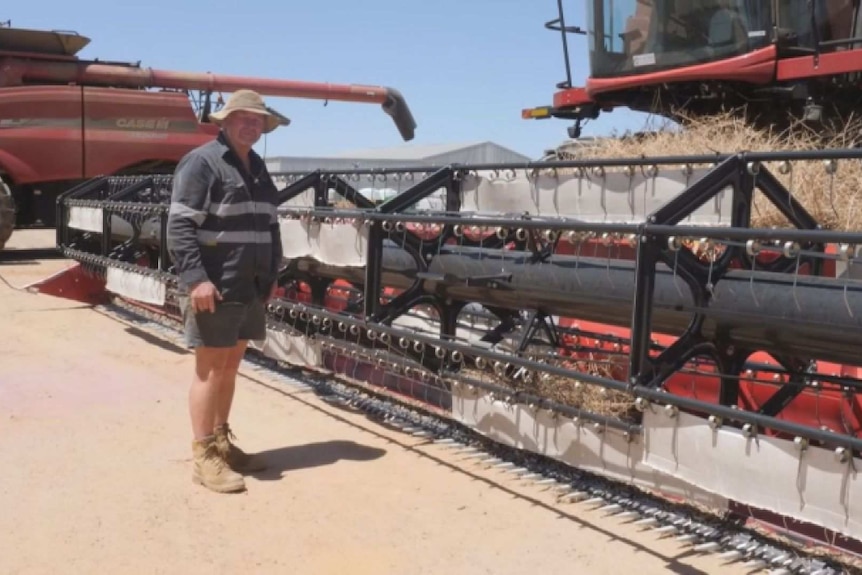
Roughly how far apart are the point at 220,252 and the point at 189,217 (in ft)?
0.60

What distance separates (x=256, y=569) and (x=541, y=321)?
1.70 meters

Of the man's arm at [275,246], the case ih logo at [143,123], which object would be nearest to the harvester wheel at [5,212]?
the case ih logo at [143,123]

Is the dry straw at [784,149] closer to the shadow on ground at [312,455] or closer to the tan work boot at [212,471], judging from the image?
the shadow on ground at [312,455]

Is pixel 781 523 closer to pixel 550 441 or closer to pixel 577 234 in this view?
pixel 550 441

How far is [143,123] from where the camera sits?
12539 millimetres

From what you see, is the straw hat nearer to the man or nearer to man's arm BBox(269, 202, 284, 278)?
the man

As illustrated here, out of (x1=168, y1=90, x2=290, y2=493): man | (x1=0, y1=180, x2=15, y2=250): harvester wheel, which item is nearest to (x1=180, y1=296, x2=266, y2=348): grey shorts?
(x1=168, y1=90, x2=290, y2=493): man

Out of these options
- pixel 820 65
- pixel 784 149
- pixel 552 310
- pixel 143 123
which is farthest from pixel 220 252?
pixel 143 123

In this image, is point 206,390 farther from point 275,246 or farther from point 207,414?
point 275,246

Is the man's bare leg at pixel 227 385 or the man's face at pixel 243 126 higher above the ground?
the man's face at pixel 243 126

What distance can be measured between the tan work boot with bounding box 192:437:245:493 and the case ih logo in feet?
31.9

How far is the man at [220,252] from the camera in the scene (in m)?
3.50

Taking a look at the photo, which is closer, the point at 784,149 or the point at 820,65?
the point at 784,149

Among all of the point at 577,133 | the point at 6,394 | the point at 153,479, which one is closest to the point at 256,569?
the point at 153,479
